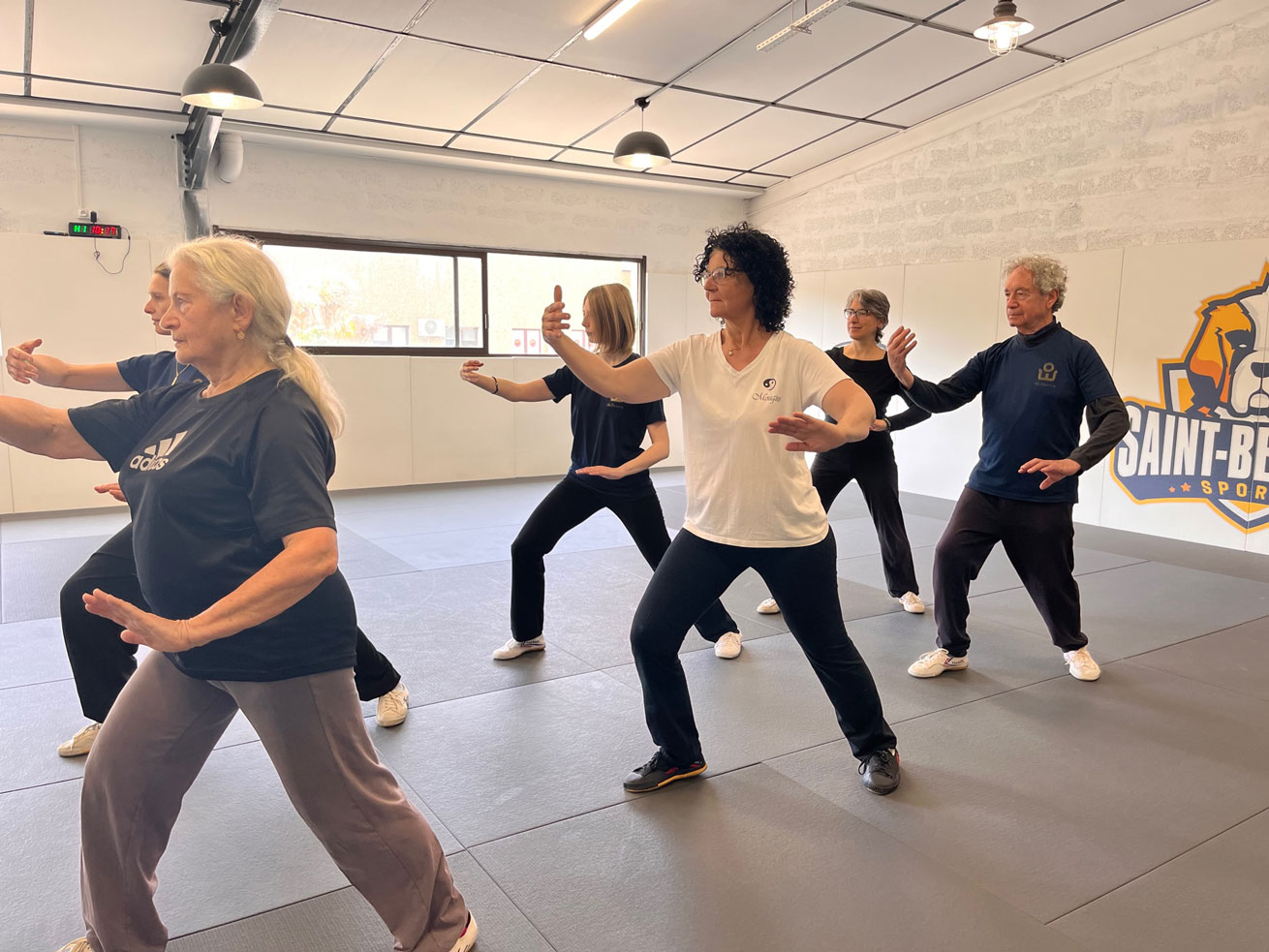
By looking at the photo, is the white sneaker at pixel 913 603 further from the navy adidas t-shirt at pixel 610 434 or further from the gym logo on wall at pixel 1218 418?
the gym logo on wall at pixel 1218 418

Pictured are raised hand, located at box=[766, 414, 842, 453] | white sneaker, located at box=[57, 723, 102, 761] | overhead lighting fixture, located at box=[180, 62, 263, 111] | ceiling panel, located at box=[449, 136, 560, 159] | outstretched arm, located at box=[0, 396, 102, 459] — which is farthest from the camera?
ceiling panel, located at box=[449, 136, 560, 159]

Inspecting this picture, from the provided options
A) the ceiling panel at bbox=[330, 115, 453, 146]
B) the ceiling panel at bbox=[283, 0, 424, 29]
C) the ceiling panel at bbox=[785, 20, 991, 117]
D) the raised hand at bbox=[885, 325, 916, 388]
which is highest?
the ceiling panel at bbox=[785, 20, 991, 117]

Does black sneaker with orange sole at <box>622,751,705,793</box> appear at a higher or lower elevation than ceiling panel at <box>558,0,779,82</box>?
lower

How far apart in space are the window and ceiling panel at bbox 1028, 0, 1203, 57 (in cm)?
393

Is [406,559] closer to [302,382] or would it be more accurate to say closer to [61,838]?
[61,838]

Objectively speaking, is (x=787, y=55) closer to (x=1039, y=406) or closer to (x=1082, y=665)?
(x=1039, y=406)

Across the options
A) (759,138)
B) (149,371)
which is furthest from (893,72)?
(149,371)

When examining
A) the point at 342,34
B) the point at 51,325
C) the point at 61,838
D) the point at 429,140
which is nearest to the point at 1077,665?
the point at 61,838

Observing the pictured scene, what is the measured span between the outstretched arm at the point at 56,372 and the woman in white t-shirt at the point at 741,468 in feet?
4.45

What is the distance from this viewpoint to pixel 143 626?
4.44ft

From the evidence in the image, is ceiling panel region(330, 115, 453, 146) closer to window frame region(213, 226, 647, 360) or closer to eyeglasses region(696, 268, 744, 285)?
window frame region(213, 226, 647, 360)

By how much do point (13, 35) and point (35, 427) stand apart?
5.14 metres

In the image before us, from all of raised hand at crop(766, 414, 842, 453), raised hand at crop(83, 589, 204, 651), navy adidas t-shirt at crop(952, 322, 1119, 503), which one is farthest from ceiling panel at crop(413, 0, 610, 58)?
raised hand at crop(83, 589, 204, 651)

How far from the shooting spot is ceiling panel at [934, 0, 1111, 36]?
19.4 ft
